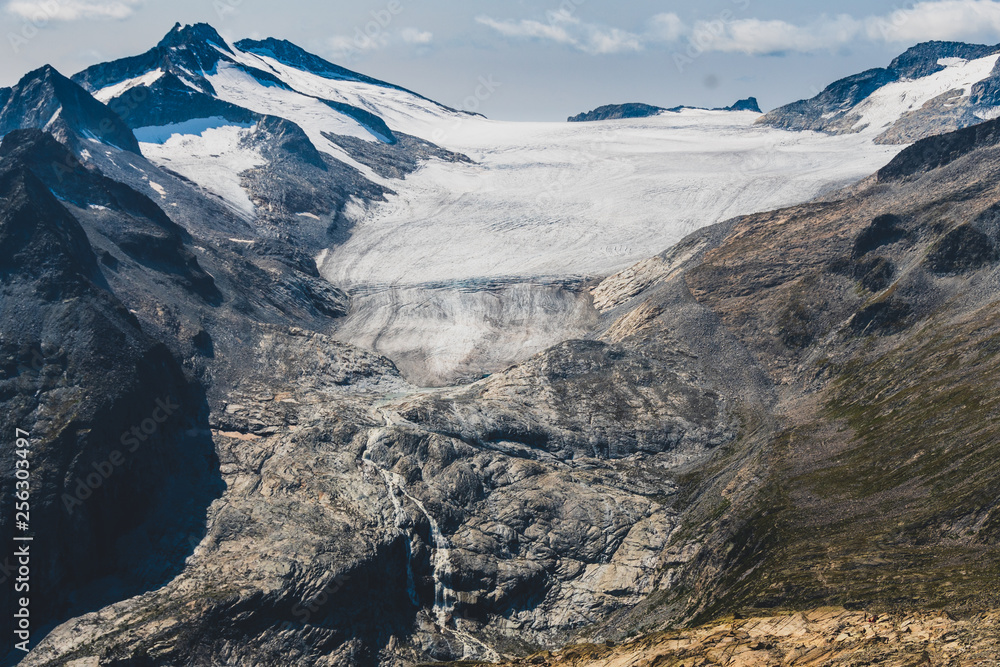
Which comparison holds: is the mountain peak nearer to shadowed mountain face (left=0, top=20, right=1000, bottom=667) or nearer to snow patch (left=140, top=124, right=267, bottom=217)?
snow patch (left=140, top=124, right=267, bottom=217)

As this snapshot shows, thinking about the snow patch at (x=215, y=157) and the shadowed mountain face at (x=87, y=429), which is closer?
the shadowed mountain face at (x=87, y=429)

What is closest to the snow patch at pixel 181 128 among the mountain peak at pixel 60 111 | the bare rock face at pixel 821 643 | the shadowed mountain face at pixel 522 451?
the mountain peak at pixel 60 111

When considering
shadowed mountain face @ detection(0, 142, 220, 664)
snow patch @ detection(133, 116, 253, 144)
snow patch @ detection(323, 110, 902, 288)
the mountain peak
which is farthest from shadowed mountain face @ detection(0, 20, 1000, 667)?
snow patch @ detection(133, 116, 253, 144)

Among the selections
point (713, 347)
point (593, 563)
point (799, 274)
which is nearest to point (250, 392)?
point (593, 563)

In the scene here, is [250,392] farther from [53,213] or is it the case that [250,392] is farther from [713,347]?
[713,347]

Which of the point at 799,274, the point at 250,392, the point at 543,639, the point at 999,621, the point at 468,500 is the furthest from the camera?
the point at 799,274

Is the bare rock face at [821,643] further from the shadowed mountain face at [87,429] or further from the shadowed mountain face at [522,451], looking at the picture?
the shadowed mountain face at [87,429]

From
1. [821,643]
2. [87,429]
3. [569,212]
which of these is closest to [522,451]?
[87,429]

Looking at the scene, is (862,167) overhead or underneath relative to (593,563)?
overhead
